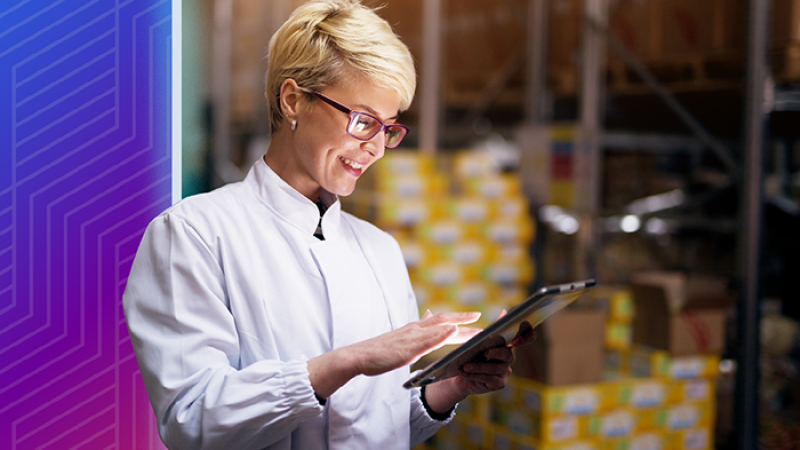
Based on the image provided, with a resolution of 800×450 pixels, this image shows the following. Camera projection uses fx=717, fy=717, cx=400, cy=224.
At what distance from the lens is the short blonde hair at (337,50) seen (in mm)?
1232

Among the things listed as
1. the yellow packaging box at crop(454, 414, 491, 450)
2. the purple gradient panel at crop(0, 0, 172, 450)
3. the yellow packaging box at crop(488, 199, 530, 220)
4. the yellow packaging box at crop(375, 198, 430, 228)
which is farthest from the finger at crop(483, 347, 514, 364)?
the yellow packaging box at crop(488, 199, 530, 220)

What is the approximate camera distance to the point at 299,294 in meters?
1.26

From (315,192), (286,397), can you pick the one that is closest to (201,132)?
(315,192)

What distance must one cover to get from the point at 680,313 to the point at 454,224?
1.11 meters

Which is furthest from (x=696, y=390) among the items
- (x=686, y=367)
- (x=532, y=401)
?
(x=532, y=401)

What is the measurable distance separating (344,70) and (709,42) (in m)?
2.77

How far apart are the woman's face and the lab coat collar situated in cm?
4

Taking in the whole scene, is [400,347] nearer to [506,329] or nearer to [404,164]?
[506,329]

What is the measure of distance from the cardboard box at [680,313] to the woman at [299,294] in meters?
2.15

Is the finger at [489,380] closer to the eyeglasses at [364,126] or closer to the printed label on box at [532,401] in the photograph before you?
the eyeglasses at [364,126]

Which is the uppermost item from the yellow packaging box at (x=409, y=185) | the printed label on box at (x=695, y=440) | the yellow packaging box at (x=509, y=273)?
the yellow packaging box at (x=409, y=185)

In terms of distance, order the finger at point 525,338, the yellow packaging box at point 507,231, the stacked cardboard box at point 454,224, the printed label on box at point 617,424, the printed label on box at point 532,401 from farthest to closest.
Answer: the yellow packaging box at point 507,231 < the stacked cardboard box at point 454,224 < the printed label on box at point 617,424 < the printed label on box at point 532,401 < the finger at point 525,338

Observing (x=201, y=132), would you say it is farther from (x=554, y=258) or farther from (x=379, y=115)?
(x=554, y=258)

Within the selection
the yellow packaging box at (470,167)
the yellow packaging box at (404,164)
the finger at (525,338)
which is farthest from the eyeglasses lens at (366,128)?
the yellow packaging box at (470,167)
